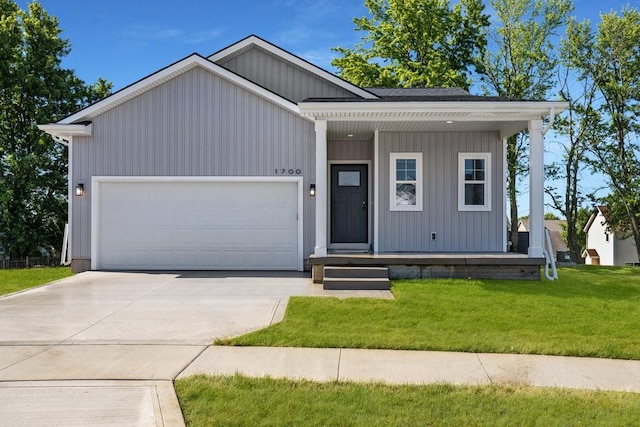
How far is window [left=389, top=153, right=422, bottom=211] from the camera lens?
11242 mm

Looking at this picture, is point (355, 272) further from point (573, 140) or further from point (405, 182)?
point (573, 140)

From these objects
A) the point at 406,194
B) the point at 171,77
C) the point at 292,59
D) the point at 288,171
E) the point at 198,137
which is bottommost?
the point at 406,194

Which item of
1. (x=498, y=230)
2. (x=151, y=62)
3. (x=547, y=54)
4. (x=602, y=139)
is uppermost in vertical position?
(x=547, y=54)

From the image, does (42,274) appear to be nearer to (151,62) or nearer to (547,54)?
(151,62)

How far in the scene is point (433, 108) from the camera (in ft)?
31.3

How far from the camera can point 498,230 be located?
11.2 metres

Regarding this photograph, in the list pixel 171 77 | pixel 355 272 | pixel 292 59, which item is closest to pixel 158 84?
pixel 171 77

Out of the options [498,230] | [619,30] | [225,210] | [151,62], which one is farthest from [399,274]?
[619,30]

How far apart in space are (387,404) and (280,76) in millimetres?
10576

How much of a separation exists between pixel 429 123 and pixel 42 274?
29.9 feet

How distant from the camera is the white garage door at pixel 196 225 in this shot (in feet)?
37.6

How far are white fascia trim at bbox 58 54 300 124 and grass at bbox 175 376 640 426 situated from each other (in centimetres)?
793

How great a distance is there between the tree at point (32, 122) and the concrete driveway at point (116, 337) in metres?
10.0

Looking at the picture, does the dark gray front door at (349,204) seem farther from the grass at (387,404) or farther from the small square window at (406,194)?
the grass at (387,404)
